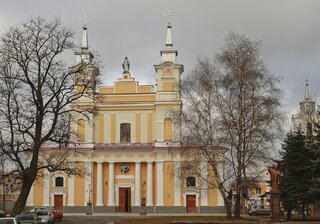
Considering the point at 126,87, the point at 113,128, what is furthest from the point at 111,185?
the point at 126,87

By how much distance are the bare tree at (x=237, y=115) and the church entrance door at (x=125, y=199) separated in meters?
27.2

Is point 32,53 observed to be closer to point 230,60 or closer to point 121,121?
point 230,60

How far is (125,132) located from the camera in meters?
70.5

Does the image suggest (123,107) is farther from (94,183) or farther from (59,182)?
(59,182)

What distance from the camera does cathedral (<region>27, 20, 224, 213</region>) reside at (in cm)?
6662

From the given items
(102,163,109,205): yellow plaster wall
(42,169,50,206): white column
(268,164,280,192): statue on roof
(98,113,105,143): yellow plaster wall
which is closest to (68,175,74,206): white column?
(42,169,50,206): white column

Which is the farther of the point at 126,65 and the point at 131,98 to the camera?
the point at 126,65

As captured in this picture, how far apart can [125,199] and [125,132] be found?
8.46 meters

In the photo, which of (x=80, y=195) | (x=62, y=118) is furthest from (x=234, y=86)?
(x=80, y=195)

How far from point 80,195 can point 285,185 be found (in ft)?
98.7

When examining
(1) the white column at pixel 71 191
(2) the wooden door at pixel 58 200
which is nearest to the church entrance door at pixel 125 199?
(1) the white column at pixel 71 191

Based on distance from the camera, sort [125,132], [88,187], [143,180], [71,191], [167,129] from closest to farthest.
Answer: [71,191] → [88,187] → [167,129] → [143,180] → [125,132]

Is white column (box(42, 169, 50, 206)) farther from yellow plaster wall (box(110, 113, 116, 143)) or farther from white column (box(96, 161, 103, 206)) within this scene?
yellow plaster wall (box(110, 113, 116, 143))

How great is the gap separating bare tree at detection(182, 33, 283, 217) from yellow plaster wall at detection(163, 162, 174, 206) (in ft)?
78.5
